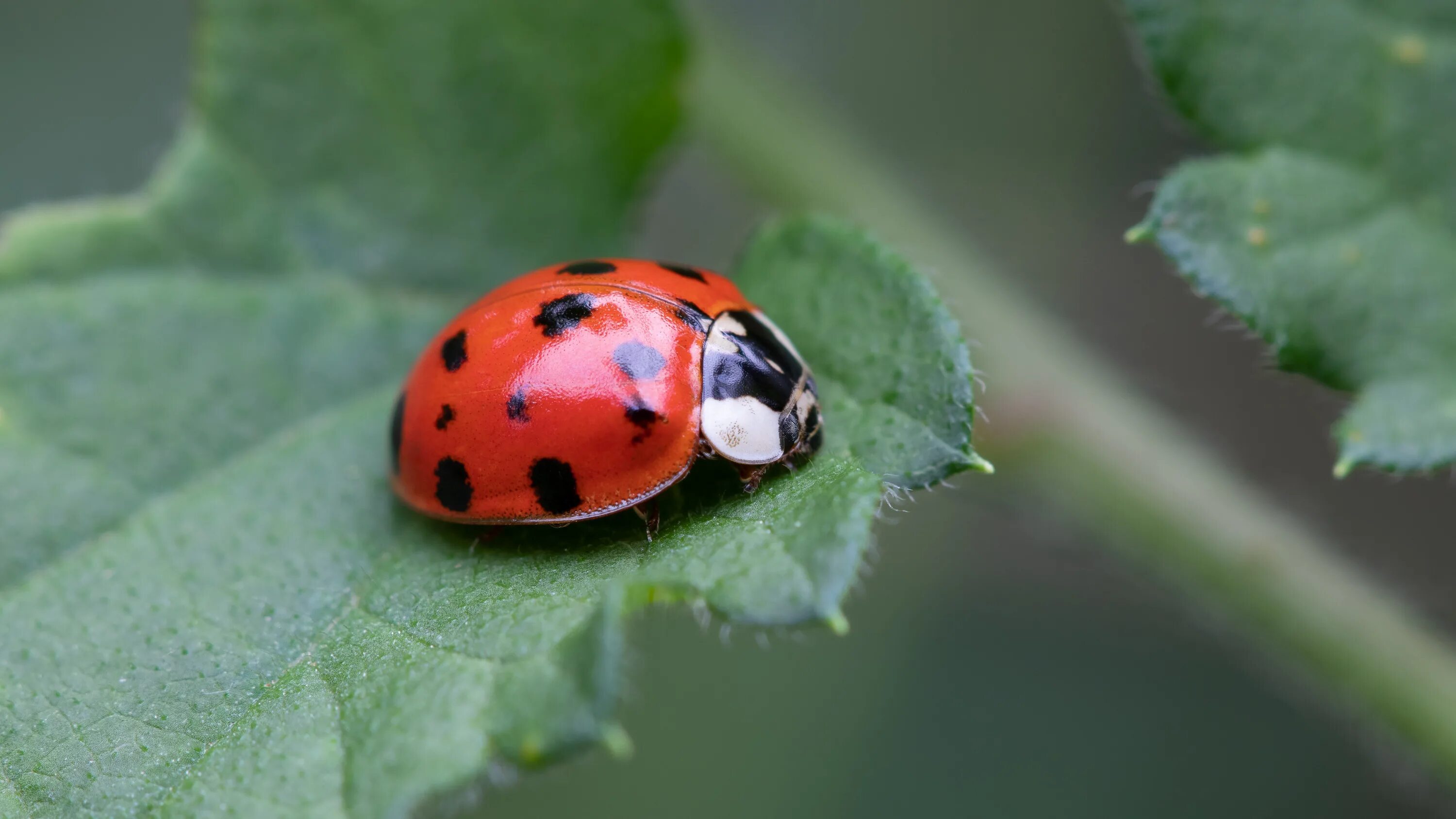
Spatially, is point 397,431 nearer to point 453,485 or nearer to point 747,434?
point 453,485

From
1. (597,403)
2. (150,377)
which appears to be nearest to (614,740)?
(597,403)

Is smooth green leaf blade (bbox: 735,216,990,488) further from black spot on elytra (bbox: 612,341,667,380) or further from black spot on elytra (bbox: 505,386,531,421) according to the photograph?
black spot on elytra (bbox: 505,386,531,421)

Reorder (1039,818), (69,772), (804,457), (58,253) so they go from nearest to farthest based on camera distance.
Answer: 1. (69,772)
2. (804,457)
3. (58,253)
4. (1039,818)

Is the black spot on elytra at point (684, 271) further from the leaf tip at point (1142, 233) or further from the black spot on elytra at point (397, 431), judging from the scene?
the leaf tip at point (1142, 233)

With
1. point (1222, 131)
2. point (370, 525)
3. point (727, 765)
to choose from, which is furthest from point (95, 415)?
point (727, 765)

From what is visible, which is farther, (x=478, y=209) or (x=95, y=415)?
(x=478, y=209)

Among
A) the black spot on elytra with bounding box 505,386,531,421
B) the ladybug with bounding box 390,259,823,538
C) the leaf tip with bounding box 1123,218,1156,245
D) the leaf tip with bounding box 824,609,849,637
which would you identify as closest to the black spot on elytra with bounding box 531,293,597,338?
the ladybug with bounding box 390,259,823,538

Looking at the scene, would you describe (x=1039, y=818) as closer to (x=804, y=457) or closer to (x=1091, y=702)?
(x=1091, y=702)
